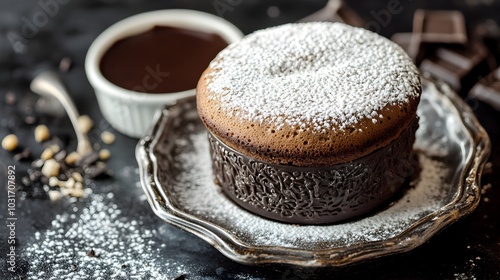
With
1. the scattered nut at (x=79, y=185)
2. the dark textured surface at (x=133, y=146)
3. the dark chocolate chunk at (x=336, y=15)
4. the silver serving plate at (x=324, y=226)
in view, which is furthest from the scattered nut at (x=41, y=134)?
the dark chocolate chunk at (x=336, y=15)

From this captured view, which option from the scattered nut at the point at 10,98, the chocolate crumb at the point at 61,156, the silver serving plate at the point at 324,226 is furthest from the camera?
the scattered nut at the point at 10,98

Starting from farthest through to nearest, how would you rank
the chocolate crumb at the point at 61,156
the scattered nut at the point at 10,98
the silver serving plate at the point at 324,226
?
the scattered nut at the point at 10,98
the chocolate crumb at the point at 61,156
the silver serving plate at the point at 324,226

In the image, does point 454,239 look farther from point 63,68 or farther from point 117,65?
point 63,68

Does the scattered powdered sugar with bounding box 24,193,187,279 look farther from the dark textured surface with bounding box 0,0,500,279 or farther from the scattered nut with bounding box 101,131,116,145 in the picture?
the scattered nut with bounding box 101,131,116,145

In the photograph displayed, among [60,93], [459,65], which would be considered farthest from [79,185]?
[459,65]

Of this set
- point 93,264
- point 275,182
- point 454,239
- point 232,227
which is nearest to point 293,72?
point 275,182

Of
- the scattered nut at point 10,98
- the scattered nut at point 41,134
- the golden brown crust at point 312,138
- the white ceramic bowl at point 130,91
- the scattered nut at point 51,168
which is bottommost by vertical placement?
the scattered nut at point 10,98

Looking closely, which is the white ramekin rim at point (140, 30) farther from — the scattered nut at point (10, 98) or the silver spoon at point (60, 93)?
the scattered nut at point (10, 98)
